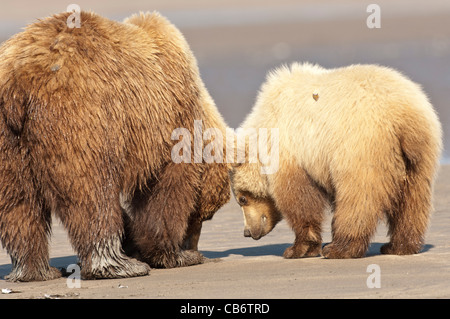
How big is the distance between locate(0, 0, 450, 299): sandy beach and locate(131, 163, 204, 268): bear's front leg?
1.11ft

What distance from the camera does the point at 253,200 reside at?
31.3 ft

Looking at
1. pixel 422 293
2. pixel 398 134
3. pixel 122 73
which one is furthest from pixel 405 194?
pixel 122 73

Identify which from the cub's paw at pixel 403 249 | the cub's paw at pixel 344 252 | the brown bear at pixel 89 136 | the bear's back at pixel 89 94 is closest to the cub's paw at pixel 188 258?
the brown bear at pixel 89 136

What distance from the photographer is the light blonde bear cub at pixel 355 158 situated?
7965 millimetres

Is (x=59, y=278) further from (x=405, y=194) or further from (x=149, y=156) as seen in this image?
(x=405, y=194)

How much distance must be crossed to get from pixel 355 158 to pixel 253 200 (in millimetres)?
1826

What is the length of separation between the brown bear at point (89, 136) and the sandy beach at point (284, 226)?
372 mm

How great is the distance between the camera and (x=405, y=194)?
823cm

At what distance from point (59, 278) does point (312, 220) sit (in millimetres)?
2506

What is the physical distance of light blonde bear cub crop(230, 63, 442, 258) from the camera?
26.1ft

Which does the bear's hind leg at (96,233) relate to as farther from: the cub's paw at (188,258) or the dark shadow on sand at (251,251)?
the dark shadow on sand at (251,251)

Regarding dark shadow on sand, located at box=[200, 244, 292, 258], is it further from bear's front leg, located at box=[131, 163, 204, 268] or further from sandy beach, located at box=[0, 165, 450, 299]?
bear's front leg, located at box=[131, 163, 204, 268]

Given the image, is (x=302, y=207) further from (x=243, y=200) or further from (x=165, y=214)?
(x=165, y=214)

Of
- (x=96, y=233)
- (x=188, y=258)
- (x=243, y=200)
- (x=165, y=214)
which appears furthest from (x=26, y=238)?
(x=243, y=200)
